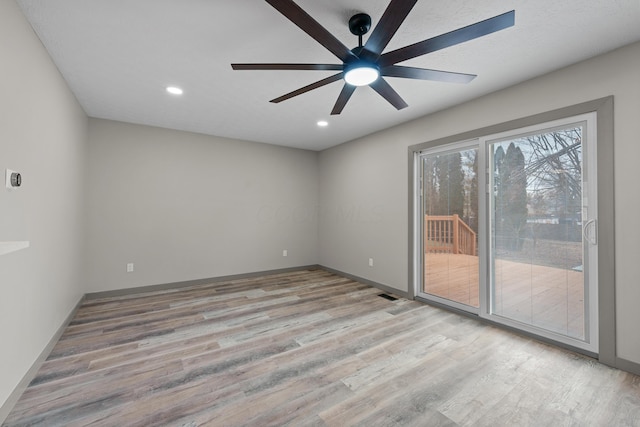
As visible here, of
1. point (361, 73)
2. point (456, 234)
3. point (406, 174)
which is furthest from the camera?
point (406, 174)

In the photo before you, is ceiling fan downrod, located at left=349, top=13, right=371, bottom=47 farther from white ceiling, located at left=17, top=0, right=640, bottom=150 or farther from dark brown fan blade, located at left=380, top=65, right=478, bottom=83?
dark brown fan blade, located at left=380, top=65, right=478, bottom=83

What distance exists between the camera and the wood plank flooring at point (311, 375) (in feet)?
5.42

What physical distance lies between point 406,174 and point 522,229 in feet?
5.16

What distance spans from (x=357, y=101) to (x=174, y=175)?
121 inches

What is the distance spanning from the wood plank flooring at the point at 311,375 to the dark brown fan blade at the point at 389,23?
225cm

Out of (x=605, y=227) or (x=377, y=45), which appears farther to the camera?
(x=605, y=227)

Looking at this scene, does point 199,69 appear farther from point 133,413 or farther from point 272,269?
point 272,269

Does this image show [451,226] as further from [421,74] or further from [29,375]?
[29,375]

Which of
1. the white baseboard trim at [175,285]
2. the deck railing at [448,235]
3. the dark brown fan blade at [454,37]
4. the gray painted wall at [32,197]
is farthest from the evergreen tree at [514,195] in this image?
the gray painted wall at [32,197]

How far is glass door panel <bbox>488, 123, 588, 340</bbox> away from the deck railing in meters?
0.28

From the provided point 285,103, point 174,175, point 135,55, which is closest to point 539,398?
point 285,103

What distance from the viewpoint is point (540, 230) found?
2.66 metres

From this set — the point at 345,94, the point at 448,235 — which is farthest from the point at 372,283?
the point at 345,94

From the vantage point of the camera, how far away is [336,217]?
17.3ft
